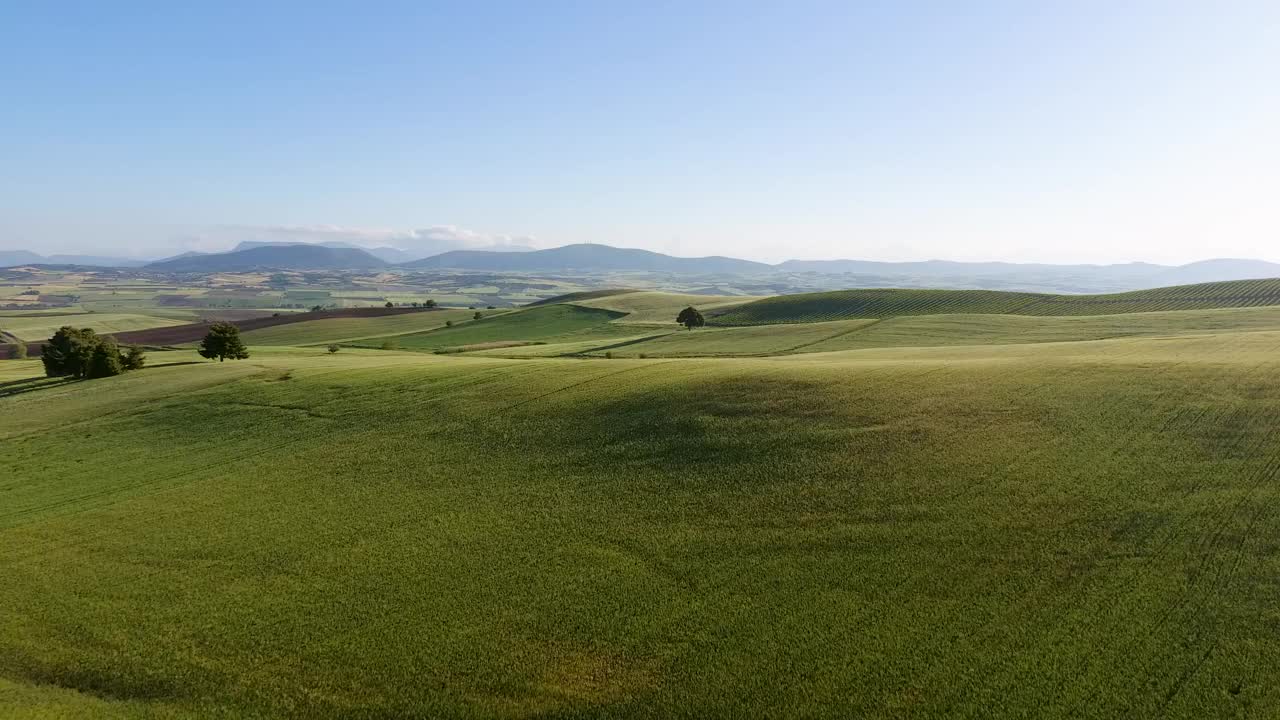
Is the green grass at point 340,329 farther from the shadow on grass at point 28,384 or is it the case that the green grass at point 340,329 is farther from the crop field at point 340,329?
the shadow on grass at point 28,384

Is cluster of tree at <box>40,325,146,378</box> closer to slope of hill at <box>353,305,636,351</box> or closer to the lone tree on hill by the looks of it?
slope of hill at <box>353,305,636,351</box>

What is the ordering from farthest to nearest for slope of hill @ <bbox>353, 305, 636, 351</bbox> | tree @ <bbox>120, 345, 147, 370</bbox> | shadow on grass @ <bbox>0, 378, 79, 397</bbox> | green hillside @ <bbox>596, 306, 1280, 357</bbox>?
slope of hill @ <bbox>353, 305, 636, 351</bbox>, green hillside @ <bbox>596, 306, 1280, 357</bbox>, tree @ <bbox>120, 345, 147, 370</bbox>, shadow on grass @ <bbox>0, 378, 79, 397</bbox>

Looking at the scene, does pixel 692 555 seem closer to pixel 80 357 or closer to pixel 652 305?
pixel 80 357

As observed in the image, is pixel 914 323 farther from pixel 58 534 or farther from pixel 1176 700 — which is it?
pixel 58 534

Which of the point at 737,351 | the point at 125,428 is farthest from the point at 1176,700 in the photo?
the point at 737,351

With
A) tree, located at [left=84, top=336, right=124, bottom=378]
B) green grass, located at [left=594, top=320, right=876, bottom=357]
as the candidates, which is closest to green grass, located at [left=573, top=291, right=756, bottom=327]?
green grass, located at [left=594, top=320, right=876, bottom=357]

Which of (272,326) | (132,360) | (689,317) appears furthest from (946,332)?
(272,326)

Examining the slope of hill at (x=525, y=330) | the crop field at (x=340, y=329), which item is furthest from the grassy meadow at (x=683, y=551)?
the crop field at (x=340, y=329)
